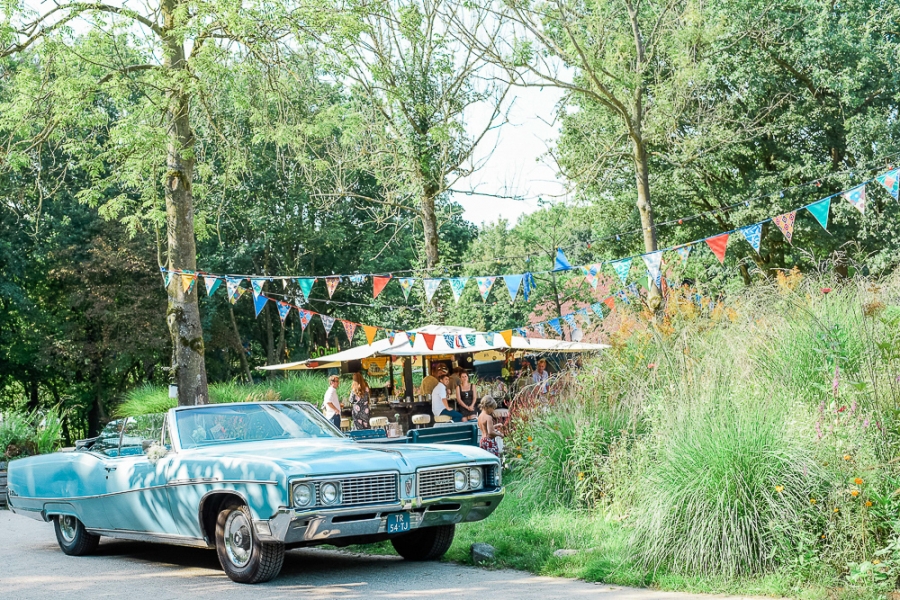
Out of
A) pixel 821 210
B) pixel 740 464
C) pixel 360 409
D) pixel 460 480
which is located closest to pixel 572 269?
pixel 821 210

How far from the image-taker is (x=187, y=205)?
1502cm

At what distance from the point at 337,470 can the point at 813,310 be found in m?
4.75

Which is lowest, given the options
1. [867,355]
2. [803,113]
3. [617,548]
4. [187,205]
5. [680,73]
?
[617,548]

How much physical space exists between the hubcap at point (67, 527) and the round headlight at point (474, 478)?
14.8ft

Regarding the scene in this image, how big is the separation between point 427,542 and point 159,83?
8.53m

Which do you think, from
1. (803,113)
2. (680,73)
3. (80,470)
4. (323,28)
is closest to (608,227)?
(803,113)

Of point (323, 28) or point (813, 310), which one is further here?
point (323, 28)

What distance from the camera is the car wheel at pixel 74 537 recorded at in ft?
31.1

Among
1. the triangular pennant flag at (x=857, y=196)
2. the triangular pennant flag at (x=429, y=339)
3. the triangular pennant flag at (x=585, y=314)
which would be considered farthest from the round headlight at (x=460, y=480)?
the triangular pennant flag at (x=585, y=314)

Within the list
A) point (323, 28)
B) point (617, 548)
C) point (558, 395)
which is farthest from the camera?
point (323, 28)

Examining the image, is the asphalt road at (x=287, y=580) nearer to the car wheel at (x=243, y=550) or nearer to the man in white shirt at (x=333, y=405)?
the car wheel at (x=243, y=550)

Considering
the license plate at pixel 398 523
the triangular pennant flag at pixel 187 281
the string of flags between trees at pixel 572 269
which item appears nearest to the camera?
the license plate at pixel 398 523

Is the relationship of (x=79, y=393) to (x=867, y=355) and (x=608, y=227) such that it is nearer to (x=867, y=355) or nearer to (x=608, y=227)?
(x=608, y=227)

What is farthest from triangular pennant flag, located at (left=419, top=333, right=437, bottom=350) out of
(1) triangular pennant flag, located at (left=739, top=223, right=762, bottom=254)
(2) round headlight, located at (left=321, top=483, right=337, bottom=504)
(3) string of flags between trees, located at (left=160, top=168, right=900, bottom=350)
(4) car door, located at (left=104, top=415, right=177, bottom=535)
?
(2) round headlight, located at (left=321, top=483, right=337, bottom=504)
